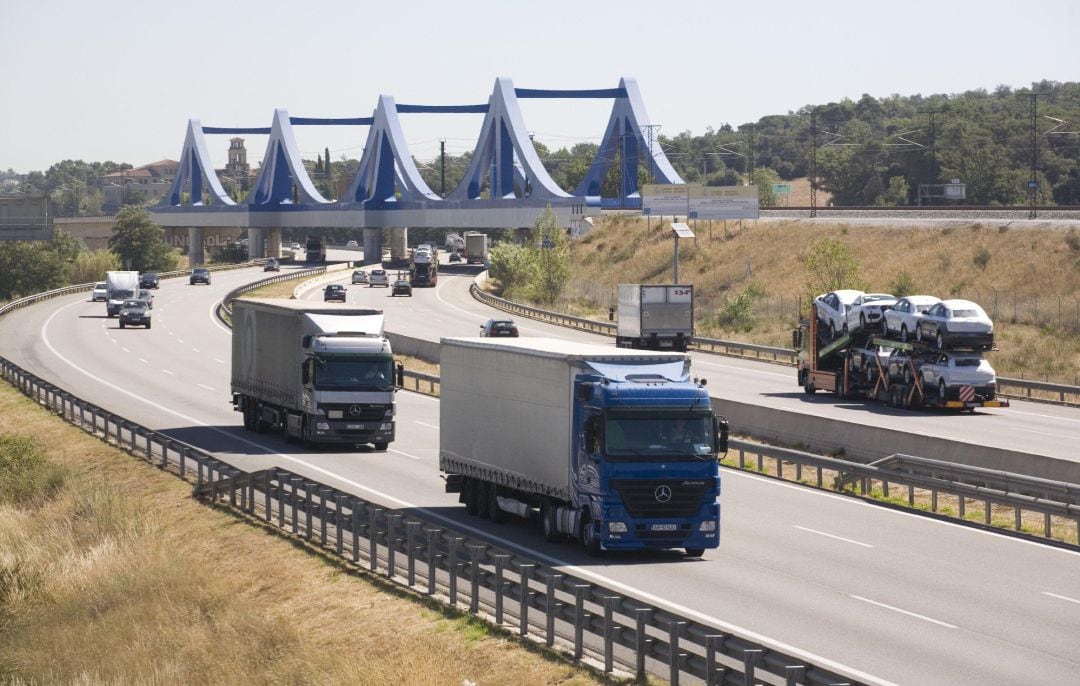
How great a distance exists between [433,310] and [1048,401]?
175 ft

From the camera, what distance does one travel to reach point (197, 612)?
22828 millimetres

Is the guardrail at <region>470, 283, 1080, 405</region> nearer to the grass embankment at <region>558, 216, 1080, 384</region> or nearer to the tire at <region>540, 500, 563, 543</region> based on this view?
the grass embankment at <region>558, 216, 1080, 384</region>

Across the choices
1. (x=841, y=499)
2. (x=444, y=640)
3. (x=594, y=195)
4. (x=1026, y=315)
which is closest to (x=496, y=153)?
(x=594, y=195)

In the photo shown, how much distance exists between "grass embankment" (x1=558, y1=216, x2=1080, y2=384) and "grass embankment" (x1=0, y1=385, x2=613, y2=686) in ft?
126

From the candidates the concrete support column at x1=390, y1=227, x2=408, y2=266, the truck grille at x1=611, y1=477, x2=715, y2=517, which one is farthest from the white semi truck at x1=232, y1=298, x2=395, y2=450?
the concrete support column at x1=390, y1=227, x2=408, y2=266

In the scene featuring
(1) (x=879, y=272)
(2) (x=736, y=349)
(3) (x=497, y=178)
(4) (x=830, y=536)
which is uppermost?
(3) (x=497, y=178)

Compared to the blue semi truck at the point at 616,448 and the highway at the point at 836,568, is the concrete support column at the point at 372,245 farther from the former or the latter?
the blue semi truck at the point at 616,448

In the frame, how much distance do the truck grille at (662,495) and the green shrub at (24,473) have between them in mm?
18385

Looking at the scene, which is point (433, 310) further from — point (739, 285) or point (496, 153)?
point (496, 153)

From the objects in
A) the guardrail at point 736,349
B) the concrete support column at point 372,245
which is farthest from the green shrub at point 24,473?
the concrete support column at point 372,245

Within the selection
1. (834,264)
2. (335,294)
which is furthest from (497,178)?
(834,264)

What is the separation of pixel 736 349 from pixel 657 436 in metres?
49.1

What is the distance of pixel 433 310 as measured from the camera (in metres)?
98.4

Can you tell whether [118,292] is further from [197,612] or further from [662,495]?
[662,495]
